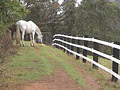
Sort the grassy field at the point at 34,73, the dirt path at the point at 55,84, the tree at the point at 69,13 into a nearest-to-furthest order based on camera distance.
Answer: the dirt path at the point at 55,84 < the grassy field at the point at 34,73 < the tree at the point at 69,13

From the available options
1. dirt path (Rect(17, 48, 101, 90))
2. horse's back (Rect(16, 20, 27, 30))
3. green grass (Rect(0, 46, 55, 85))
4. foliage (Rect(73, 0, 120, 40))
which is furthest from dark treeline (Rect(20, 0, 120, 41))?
dirt path (Rect(17, 48, 101, 90))

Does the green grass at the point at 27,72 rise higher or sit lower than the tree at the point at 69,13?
lower

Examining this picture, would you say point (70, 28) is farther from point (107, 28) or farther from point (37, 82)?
point (37, 82)

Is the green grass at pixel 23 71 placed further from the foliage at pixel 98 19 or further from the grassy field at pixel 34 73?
the foliage at pixel 98 19

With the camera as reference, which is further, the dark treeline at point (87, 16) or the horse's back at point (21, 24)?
the dark treeline at point (87, 16)

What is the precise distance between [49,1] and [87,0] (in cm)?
591

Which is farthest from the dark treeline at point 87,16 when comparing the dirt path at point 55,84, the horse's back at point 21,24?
the dirt path at point 55,84

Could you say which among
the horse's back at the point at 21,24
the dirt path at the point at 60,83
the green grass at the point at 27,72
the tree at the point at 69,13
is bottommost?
the dirt path at the point at 60,83

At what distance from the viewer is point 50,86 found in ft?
25.6

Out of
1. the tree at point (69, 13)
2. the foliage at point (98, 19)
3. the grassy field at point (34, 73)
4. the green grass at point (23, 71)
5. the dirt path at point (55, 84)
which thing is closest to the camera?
the dirt path at point (55, 84)

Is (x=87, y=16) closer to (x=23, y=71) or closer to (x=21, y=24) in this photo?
(x=21, y=24)

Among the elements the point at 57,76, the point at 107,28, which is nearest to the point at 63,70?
the point at 57,76

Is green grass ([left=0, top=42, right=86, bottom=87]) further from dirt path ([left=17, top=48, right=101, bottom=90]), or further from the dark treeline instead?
the dark treeline

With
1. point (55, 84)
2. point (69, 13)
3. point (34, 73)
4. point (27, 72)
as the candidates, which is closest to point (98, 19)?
point (69, 13)
